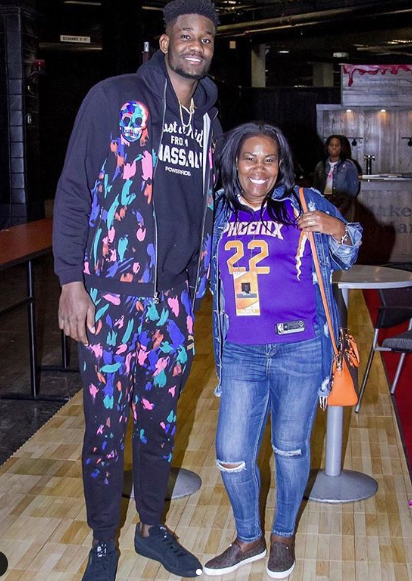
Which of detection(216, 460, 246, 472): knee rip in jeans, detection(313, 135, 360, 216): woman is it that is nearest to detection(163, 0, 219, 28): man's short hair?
detection(216, 460, 246, 472): knee rip in jeans

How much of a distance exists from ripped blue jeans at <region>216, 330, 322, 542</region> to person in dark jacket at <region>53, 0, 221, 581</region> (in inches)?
6.9

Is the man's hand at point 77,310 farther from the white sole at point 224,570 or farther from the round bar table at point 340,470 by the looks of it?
the round bar table at point 340,470

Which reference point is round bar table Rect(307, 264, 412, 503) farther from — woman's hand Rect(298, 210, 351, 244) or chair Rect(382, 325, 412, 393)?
woman's hand Rect(298, 210, 351, 244)

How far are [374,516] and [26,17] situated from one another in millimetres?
7904

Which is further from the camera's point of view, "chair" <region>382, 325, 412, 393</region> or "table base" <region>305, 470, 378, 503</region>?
"chair" <region>382, 325, 412, 393</region>

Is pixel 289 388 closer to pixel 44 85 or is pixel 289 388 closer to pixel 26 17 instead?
pixel 26 17

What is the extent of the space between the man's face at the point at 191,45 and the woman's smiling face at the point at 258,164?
251mm

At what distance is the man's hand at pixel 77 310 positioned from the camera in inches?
89.1

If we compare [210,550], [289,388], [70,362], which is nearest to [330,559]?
[210,550]

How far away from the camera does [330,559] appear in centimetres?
266

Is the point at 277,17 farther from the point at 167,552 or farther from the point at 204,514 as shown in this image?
the point at 167,552

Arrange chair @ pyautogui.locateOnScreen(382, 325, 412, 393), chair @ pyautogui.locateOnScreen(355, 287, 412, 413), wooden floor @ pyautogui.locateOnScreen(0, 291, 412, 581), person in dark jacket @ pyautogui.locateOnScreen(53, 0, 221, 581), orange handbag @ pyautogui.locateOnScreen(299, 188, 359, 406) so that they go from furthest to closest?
chair @ pyautogui.locateOnScreen(355, 287, 412, 413), chair @ pyautogui.locateOnScreen(382, 325, 412, 393), wooden floor @ pyautogui.locateOnScreen(0, 291, 412, 581), orange handbag @ pyautogui.locateOnScreen(299, 188, 359, 406), person in dark jacket @ pyautogui.locateOnScreen(53, 0, 221, 581)

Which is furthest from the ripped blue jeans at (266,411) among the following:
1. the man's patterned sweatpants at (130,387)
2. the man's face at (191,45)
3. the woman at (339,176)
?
the woman at (339,176)

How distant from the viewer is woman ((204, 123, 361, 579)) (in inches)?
93.5
